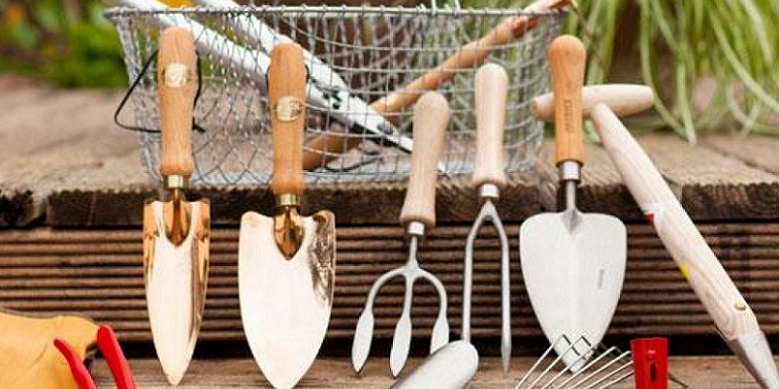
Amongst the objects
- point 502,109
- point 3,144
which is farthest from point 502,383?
point 3,144

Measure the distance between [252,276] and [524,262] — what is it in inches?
10.1

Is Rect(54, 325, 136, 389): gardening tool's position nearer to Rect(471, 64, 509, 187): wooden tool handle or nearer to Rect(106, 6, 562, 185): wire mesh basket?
Rect(106, 6, 562, 185): wire mesh basket

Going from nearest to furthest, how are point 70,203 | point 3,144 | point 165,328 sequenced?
point 165,328 < point 70,203 < point 3,144

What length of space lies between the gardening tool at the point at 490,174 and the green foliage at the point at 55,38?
7.19 feet

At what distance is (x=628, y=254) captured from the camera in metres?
1.32

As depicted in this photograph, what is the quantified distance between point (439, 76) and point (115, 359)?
1.64 feet

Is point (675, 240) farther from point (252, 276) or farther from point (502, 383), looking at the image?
point (252, 276)

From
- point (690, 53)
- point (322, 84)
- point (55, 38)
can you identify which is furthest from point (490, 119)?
point (55, 38)

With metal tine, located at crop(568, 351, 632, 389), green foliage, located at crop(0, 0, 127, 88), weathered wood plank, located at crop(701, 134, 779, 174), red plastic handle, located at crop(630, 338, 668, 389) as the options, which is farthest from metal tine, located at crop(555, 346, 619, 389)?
green foliage, located at crop(0, 0, 127, 88)

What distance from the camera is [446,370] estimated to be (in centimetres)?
115

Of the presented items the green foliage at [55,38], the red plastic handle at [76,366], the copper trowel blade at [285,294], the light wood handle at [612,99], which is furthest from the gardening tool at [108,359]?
the green foliage at [55,38]

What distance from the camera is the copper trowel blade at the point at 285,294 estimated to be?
1188 millimetres

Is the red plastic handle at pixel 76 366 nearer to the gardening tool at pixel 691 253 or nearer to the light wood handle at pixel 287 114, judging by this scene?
the light wood handle at pixel 287 114

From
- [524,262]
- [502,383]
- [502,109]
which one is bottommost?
[502,383]
